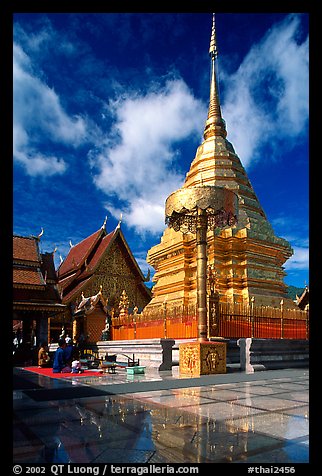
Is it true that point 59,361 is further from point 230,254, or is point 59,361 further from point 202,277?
point 230,254

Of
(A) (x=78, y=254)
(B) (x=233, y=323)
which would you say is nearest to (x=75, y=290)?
(A) (x=78, y=254)

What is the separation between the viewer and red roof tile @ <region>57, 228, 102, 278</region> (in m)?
27.5

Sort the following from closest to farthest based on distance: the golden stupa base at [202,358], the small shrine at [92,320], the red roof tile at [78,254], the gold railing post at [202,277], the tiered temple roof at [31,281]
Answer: the golden stupa base at [202,358] < the gold railing post at [202,277] < the tiered temple roof at [31,281] < the small shrine at [92,320] < the red roof tile at [78,254]

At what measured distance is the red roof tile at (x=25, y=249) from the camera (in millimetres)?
18406

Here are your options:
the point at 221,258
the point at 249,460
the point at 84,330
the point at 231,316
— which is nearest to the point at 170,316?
the point at 231,316

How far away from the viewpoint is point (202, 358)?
31.4ft

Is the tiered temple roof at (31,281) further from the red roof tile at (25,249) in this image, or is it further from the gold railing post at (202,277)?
the gold railing post at (202,277)

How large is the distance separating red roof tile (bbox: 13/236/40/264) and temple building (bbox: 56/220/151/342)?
16.7 ft

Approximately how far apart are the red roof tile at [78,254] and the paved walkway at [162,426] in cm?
2077

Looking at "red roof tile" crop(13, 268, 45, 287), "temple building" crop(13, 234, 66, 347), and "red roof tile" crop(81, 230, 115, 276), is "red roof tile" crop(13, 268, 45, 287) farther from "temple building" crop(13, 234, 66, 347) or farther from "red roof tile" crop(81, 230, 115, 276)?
"red roof tile" crop(81, 230, 115, 276)

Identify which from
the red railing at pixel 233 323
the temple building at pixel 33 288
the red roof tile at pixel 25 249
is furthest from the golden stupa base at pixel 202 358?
Answer: the red roof tile at pixel 25 249

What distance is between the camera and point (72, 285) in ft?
86.9
